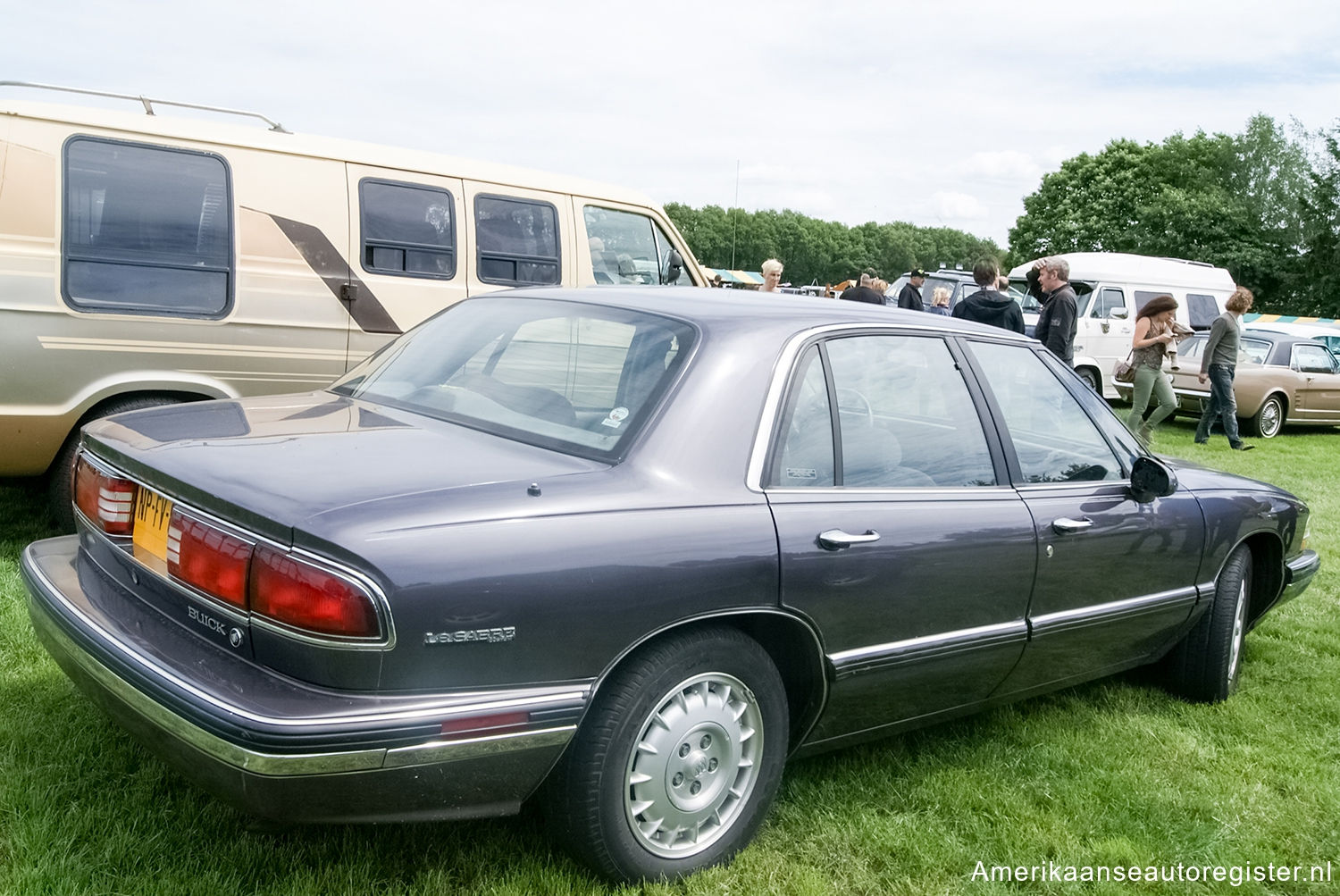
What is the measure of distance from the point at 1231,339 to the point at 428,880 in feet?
40.2

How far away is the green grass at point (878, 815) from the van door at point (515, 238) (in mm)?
3253

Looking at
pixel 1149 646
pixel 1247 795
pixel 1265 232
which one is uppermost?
pixel 1265 232

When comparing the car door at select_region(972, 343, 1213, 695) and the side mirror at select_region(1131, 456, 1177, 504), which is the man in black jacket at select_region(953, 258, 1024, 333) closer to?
the car door at select_region(972, 343, 1213, 695)

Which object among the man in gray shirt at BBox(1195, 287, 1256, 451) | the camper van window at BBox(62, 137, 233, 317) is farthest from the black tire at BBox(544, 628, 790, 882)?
the man in gray shirt at BBox(1195, 287, 1256, 451)

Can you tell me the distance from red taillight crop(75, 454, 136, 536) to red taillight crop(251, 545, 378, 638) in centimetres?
67

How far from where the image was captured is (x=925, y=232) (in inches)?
5876

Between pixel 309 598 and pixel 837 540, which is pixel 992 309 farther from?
pixel 309 598

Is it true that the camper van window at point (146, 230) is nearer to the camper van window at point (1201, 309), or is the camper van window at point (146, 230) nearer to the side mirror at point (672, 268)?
the side mirror at point (672, 268)

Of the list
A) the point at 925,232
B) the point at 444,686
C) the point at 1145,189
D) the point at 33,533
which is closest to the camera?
the point at 444,686

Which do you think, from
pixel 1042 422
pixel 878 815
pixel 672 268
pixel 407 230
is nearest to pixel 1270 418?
pixel 672 268

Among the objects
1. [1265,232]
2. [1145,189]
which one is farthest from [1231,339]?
[1145,189]

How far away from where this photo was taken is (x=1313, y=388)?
49.2 ft

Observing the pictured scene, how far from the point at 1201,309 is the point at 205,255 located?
55.7 ft

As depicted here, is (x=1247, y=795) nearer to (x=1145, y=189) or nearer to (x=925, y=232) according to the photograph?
(x=1145, y=189)
